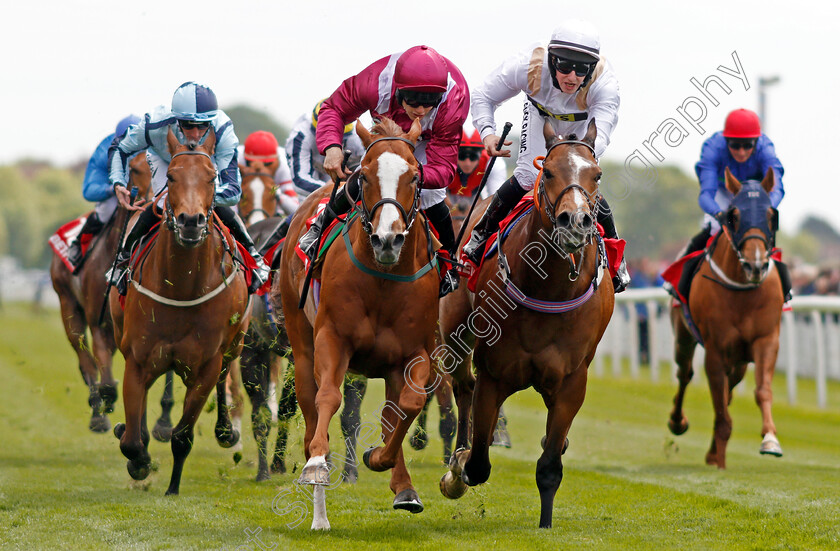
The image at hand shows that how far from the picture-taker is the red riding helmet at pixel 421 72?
233 inches

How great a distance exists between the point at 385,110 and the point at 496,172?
322cm

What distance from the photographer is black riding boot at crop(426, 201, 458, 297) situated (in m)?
6.12

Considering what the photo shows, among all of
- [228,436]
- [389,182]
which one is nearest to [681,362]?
[228,436]

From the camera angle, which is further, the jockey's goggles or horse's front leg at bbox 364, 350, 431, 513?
the jockey's goggles

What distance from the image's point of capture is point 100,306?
9.33 m

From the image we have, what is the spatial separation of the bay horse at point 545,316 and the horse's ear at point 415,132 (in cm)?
67

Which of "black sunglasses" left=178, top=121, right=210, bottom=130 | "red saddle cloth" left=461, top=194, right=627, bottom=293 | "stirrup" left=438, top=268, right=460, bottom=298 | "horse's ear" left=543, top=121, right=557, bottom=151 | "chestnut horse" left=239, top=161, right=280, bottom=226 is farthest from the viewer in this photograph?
"chestnut horse" left=239, top=161, right=280, bottom=226

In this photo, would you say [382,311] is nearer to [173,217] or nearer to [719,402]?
[173,217]

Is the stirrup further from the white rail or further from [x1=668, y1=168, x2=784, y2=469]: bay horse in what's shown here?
the white rail

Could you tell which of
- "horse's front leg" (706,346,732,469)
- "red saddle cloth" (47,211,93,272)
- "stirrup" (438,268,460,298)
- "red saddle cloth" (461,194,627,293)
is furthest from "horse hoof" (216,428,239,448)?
"horse's front leg" (706,346,732,469)

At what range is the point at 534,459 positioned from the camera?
9.85 m

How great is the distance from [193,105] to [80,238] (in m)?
2.55

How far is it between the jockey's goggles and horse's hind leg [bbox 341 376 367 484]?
215 centimetres

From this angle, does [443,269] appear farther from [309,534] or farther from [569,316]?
[309,534]
